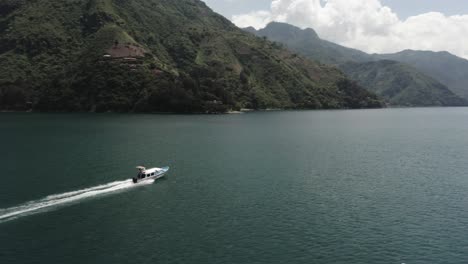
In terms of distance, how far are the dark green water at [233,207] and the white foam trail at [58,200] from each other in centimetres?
23

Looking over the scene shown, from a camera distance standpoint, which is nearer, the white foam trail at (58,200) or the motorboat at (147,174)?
the white foam trail at (58,200)

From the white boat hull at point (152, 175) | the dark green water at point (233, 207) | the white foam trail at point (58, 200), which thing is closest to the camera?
the dark green water at point (233, 207)

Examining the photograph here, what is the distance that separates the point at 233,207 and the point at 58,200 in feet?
120

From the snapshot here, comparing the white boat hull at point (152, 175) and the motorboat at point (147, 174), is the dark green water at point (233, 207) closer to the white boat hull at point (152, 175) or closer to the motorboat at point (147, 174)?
the white boat hull at point (152, 175)

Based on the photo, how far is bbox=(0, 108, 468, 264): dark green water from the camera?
56906 millimetres

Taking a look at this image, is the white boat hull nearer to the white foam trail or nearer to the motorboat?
the motorboat

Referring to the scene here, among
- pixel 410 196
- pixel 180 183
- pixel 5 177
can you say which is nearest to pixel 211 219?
pixel 180 183

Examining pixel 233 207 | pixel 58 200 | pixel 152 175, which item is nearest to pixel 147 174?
pixel 152 175

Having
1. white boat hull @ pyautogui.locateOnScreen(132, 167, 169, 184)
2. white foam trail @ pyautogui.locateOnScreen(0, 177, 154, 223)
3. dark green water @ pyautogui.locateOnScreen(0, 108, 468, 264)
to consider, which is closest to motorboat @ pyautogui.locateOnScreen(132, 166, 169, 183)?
white boat hull @ pyautogui.locateOnScreen(132, 167, 169, 184)

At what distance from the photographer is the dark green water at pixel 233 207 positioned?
5691cm

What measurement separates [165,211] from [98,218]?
12.6m

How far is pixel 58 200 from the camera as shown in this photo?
79375 millimetres

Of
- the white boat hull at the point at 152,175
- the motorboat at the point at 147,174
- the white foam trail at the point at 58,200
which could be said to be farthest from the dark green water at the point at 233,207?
the motorboat at the point at 147,174

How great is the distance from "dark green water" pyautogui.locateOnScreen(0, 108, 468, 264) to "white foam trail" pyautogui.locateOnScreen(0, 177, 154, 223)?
23cm
